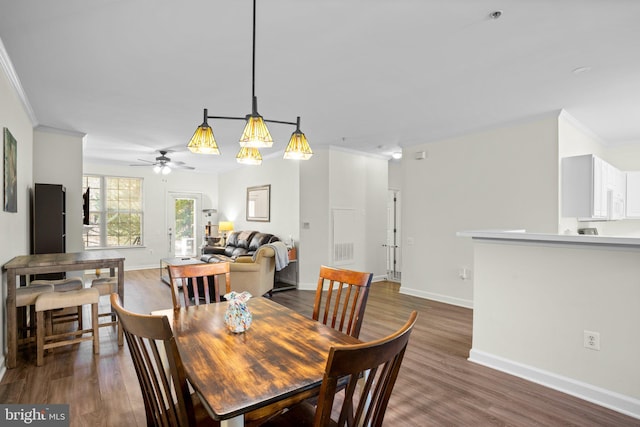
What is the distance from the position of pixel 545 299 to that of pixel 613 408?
770 millimetres

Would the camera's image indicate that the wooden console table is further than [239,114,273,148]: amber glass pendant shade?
Yes

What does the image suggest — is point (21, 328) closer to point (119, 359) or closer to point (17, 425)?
point (119, 359)

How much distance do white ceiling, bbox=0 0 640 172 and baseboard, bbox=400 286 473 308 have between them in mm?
2446

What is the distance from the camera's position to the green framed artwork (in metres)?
2.93

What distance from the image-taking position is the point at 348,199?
6.27m

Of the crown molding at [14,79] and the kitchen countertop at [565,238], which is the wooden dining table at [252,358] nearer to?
the kitchen countertop at [565,238]

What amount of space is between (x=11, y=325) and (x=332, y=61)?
11.2ft

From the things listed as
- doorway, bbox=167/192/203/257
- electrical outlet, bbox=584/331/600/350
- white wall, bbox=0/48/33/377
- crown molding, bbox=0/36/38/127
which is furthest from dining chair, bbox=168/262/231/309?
doorway, bbox=167/192/203/257

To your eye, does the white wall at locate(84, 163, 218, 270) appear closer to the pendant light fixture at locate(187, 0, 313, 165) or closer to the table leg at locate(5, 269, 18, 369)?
the table leg at locate(5, 269, 18, 369)

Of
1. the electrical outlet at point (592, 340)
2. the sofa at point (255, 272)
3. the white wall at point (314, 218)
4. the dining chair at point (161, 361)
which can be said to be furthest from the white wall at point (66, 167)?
the electrical outlet at point (592, 340)

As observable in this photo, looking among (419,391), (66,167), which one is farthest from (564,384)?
(66,167)

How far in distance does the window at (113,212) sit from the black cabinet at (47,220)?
3582mm

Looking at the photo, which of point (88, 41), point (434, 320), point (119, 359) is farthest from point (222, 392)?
point (434, 320)

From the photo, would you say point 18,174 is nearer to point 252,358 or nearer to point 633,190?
point 252,358
